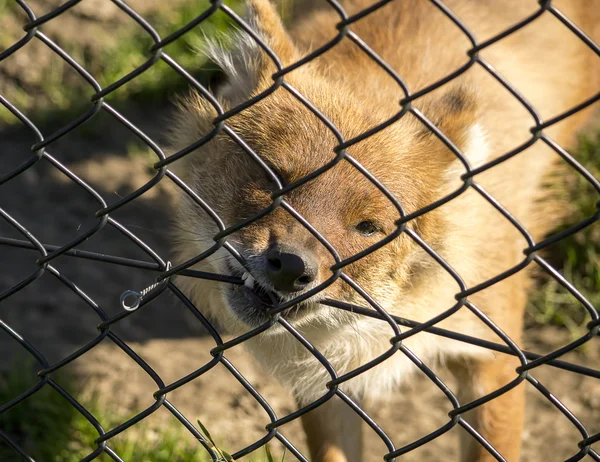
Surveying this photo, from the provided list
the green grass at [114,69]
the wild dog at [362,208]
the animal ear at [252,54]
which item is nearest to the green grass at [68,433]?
the wild dog at [362,208]

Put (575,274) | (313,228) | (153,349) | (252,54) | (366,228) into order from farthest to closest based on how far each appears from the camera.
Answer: (575,274) → (153,349) → (252,54) → (366,228) → (313,228)

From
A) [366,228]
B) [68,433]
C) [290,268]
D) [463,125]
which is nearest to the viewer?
[290,268]

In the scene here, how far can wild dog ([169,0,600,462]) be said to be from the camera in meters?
2.99

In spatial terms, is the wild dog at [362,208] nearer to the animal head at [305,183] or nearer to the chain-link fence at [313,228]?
the animal head at [305,183]

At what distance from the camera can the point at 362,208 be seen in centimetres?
301

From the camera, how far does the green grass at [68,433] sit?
12.0ft

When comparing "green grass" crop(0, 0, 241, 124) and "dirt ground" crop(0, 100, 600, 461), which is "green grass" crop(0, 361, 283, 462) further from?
"green grass" crop(0, 0, 241, 124)

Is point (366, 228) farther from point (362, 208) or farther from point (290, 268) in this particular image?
point (290, 268)

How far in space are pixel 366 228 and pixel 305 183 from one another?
0.45 metres

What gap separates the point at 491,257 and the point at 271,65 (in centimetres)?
136

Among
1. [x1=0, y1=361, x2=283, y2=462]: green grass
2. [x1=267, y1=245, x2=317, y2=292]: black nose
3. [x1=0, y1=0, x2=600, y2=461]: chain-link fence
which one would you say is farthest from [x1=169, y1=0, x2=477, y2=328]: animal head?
[x1=0, y1=361, x2=283, y2=462]: green grass

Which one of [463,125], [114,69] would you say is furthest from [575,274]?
[114,69]

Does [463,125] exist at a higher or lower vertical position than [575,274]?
lower

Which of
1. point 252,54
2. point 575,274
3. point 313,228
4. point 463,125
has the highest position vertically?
point 252,54
